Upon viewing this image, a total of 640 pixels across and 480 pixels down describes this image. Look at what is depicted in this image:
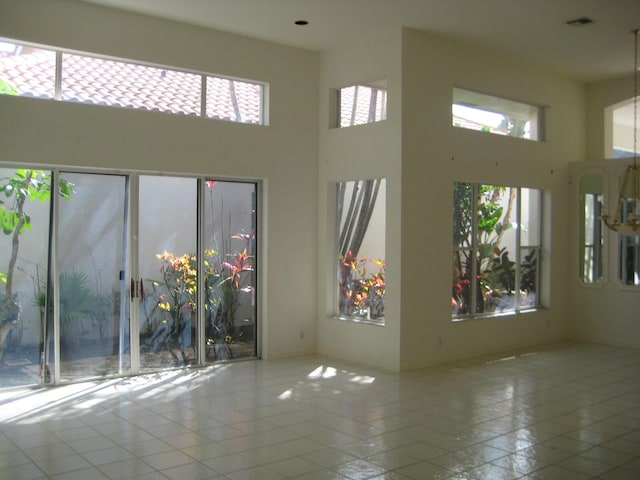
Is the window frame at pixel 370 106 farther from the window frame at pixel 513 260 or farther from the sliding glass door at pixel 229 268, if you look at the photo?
the sliding glass door at pixel 229 268

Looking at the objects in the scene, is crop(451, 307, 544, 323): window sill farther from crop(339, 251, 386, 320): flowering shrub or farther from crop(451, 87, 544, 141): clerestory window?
crop(451, 87, 544, 141): clerestory window

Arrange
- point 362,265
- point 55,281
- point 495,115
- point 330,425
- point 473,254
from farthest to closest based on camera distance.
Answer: point 495,115
point 473,254
point 362,265
point 55,281
point 330,425

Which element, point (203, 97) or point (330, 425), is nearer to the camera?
point (330, 425)

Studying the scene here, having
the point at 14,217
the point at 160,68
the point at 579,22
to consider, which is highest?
the point at 579,22

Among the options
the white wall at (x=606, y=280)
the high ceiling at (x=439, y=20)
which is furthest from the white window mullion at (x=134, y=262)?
the white wall at (x=606, y=280)

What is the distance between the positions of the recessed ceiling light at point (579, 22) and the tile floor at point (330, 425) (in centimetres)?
364

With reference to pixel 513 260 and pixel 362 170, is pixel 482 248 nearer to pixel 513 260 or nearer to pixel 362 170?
pixel 513 260

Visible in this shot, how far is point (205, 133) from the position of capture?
677cm

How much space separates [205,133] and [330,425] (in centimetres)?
344

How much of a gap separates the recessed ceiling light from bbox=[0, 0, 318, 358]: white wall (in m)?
2.89

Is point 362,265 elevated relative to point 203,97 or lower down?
lower down

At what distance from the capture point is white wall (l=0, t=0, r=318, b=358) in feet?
18.9

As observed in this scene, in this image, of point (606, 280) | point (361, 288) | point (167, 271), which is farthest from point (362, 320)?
point (606, 280)

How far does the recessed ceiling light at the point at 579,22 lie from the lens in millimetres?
6335
